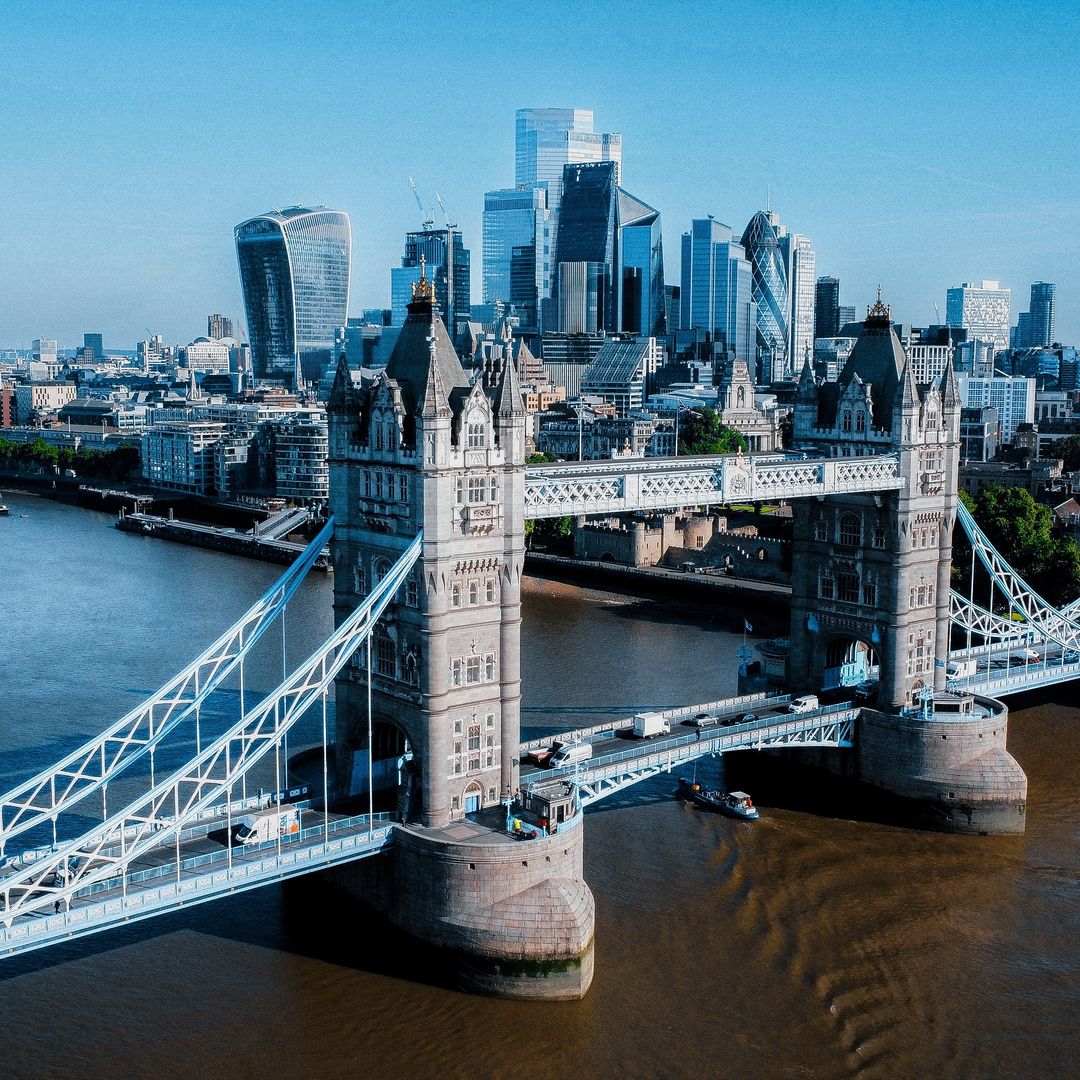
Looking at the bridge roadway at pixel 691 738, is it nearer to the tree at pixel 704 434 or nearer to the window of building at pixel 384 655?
the window of building at pixel 384 655

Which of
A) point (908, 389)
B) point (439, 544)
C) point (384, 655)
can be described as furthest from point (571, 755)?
point (908, 389)

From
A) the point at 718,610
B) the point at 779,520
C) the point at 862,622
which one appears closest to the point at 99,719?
the point at 862,622

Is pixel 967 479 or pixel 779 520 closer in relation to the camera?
pixel 779 520

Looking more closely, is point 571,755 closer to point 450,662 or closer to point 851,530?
point 450,662

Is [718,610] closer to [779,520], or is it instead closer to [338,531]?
Result: [779,520]

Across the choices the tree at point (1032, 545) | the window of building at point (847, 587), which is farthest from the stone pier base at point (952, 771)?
the tree at point (1032, 545)

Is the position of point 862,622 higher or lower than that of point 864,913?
higher

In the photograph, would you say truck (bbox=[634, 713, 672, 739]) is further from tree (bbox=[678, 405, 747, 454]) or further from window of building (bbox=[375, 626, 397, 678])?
tree (bbox=[678, 405, 747, 454])
